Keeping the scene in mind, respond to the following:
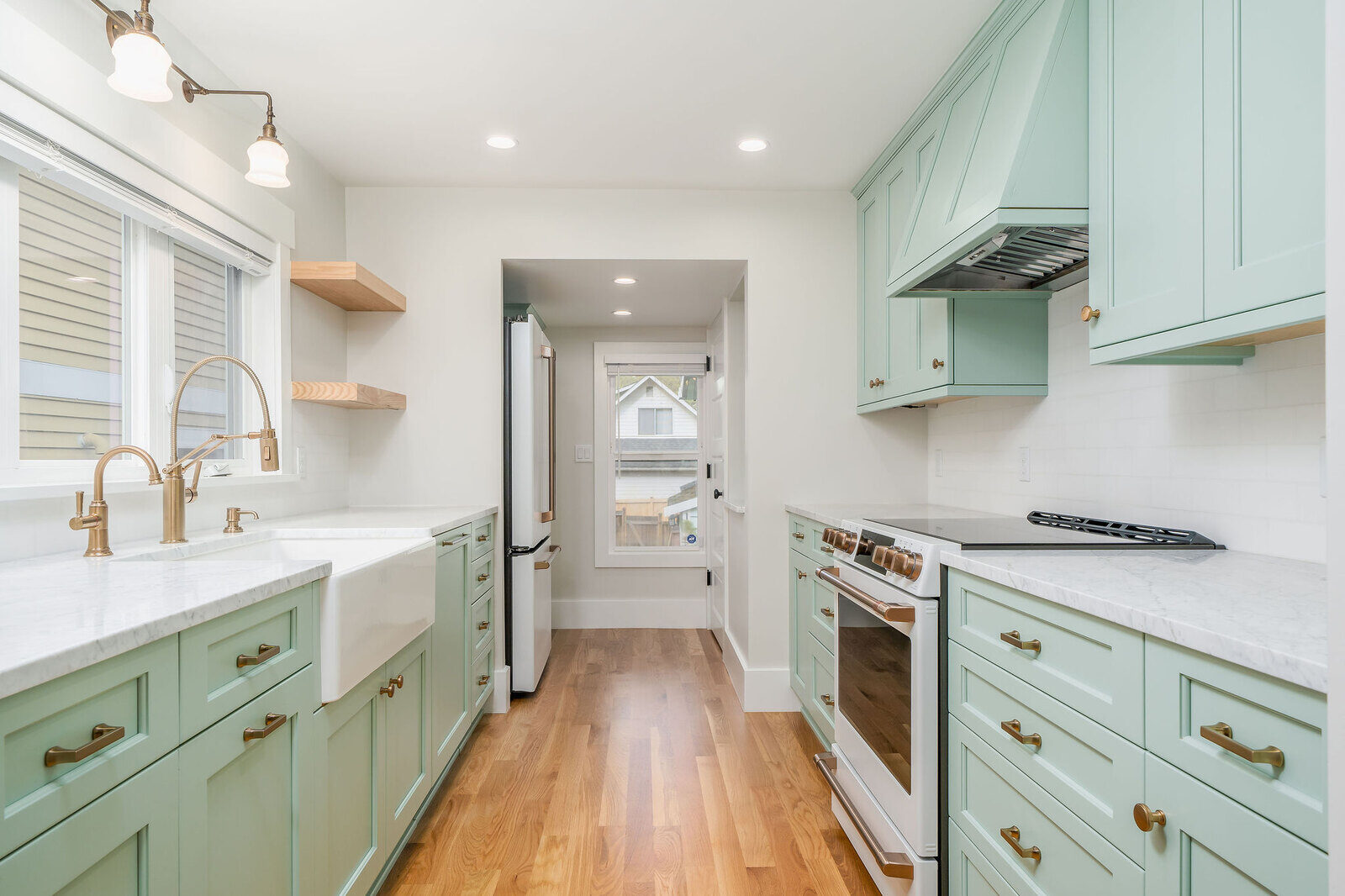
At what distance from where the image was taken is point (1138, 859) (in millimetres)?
1059

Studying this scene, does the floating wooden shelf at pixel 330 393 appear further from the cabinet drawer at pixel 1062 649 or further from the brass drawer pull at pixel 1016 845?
the brass drawer pull at pixel 1016 845

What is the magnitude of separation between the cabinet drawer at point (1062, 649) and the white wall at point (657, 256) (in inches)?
67.8

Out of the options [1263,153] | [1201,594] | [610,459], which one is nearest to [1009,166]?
[1263,153]

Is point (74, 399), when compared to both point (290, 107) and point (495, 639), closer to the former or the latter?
point (290, 107)

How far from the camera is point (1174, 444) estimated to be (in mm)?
1841

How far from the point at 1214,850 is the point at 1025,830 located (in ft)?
1.59

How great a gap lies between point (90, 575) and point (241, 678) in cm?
43

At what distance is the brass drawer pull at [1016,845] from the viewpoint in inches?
51.7

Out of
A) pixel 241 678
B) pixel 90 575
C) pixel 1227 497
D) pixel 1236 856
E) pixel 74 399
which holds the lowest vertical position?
pixel 1236 856

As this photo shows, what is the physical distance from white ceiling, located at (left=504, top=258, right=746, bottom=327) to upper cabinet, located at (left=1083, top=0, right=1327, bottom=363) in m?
1.98

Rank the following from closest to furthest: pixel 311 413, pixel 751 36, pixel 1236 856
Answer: pixel 1236 856 → pixel 751 36 → pixel 311 413

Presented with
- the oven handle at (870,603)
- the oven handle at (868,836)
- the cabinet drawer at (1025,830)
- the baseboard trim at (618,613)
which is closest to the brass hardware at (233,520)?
the oven handle at (870,603)

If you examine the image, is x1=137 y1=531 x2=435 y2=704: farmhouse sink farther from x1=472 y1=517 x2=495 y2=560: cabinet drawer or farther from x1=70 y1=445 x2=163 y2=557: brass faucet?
x1=472 y1=517 x2=495 y2=560: cabinet drawer

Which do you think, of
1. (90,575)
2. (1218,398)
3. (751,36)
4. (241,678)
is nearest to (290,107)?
(751,36)
